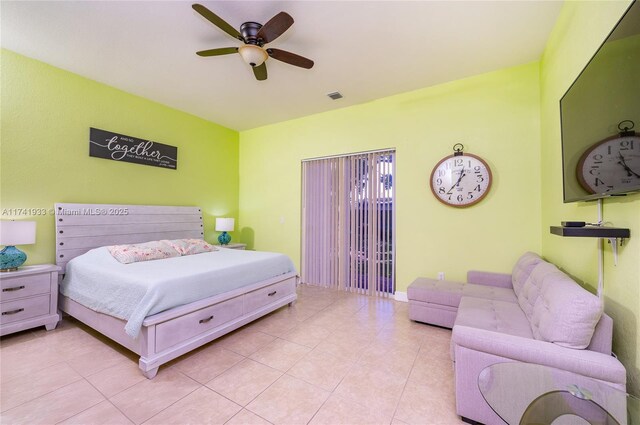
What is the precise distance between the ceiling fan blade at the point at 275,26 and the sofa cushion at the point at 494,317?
257 centimetres

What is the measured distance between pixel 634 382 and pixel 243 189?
5.40 metres

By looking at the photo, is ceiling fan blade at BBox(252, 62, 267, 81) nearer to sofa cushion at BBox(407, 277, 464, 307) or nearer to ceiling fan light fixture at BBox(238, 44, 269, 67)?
ceiling fan light fixture at BBox(238, 44, 269, 67)

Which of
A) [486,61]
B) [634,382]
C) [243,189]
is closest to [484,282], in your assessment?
[634,382]

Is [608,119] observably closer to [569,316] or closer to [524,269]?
[569,316]

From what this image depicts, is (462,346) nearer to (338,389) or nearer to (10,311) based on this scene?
(338,389)

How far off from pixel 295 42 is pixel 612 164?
8.61ft

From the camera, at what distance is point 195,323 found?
224cm

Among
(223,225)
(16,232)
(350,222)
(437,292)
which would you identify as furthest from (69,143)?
(437,292)

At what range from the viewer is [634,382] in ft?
4.29

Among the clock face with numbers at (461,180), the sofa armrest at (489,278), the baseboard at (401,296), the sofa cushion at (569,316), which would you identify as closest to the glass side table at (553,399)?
the sofa cushion at (569,316)

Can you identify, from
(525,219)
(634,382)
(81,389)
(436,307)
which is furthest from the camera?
(525,219)

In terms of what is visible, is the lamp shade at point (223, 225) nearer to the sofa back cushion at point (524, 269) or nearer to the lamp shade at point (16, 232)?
the lamp shade at point (16, 232)

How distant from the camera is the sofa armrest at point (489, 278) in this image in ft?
9.52

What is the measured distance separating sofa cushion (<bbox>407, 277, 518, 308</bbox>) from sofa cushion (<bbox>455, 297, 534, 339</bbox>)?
19cm
